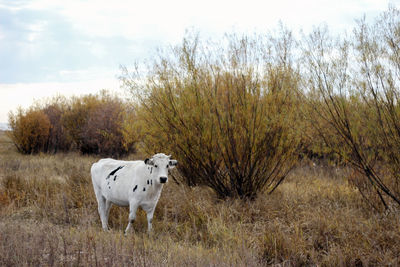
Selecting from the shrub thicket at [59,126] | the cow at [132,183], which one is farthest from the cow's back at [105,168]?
the shrub thicket at [59,126]

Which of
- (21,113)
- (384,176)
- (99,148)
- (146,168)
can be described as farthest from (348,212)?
(21,113)

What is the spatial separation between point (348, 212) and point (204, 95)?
3427 millimetres

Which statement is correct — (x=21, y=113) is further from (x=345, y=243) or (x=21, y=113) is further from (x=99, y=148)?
(x=345, y=243)

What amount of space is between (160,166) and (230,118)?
215 cm

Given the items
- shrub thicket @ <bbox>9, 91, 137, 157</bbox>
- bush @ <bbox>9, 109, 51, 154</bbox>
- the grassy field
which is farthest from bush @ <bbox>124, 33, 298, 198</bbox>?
bush @ <bbox>9, 109, 51, 154</bbox>

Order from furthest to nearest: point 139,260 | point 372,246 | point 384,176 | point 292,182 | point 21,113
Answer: point 21,113 < point 292,182 < point 384,176 < point 372,246 < point 139,260

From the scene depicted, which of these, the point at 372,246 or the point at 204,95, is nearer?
the point at 372,246

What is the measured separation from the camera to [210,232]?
572cm

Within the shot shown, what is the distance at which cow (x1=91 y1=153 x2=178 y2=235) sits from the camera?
6012 mm

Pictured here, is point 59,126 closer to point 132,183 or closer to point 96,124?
point 96,124

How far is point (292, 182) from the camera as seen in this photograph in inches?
396

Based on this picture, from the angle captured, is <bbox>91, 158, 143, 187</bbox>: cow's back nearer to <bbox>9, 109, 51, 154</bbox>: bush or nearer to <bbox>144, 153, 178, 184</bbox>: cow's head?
<bbox>144, 153, 178, 184</bbox>: cow's head

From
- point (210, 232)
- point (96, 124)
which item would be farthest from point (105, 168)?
point (96, 124)

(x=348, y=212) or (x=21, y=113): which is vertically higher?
(x=21, y=113)
